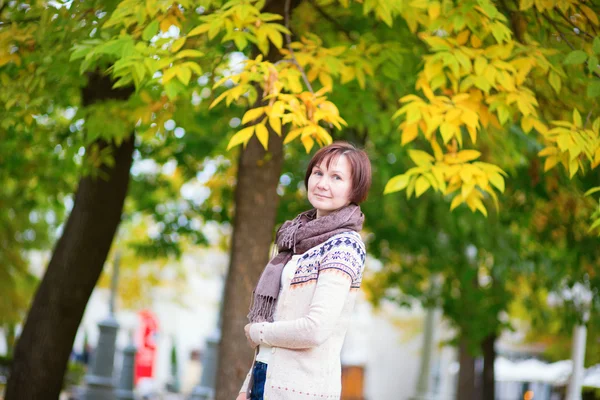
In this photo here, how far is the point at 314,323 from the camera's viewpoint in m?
3.17

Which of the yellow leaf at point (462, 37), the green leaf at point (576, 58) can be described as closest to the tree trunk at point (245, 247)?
the yellow leaf at point (462, 37)

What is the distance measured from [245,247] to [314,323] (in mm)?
2900

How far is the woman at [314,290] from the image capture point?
321 cm

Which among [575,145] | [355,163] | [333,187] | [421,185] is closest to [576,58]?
[575,145]

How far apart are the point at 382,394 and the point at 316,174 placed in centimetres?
3788

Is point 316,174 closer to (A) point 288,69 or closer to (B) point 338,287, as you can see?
(B) point 338,287

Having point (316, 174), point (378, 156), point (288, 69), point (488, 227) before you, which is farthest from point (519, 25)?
point (488, 227)

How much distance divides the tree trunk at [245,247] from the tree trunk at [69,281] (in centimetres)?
227

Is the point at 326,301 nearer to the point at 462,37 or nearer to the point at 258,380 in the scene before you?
the point at 258,380

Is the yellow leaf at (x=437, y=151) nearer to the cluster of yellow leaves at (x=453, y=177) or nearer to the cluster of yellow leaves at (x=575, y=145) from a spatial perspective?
the cluster of yellow leaves at (x=453, y=177)

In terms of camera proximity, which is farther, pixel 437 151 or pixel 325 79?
pixel 325 79

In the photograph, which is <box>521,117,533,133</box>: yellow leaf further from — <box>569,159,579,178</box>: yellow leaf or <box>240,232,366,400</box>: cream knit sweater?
<box>240,232,366,400</box>: cream knit sweater

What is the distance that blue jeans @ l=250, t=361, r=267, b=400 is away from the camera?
3.43m

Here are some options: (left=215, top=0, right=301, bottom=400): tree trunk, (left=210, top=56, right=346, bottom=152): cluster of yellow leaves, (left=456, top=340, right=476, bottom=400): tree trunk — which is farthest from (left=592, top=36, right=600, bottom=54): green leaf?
(left=456, top=340, right=476, bottom=400): tree trunk
